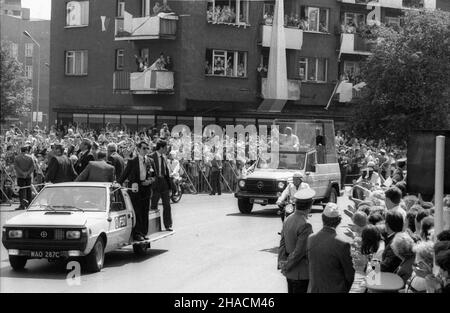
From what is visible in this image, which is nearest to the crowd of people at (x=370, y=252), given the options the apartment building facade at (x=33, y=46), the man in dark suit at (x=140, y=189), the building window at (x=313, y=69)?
the man in dark suit at (x=140, y=189)

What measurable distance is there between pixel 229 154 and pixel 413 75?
1339 centimetres

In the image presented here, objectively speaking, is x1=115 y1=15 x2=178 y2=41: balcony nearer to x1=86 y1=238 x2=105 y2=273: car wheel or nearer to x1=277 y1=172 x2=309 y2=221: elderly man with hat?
x1=277 y1=172 x2=309 y2=221: elderly man with hat

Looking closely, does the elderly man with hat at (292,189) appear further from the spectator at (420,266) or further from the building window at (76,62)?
the building window at (76,62)

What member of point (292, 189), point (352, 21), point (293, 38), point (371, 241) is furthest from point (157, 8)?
point (371, 241)

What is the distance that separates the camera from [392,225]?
29.2ft

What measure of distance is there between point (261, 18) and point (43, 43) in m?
28.1

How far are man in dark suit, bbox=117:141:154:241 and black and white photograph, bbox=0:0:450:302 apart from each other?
0.03 meters

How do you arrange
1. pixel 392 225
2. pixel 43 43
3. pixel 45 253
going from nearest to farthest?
pixel 392 225 < pixel 45 253 < pixel 43 43

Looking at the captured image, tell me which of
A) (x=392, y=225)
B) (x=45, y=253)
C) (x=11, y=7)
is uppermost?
(x=11, y=7)

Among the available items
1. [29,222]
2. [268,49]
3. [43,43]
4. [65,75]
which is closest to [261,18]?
[268,49]

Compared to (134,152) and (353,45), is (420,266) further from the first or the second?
(353,45)

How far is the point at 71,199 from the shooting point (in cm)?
1433

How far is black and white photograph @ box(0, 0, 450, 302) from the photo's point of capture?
9016mm

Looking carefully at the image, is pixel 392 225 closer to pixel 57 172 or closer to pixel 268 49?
pixel 57 172
